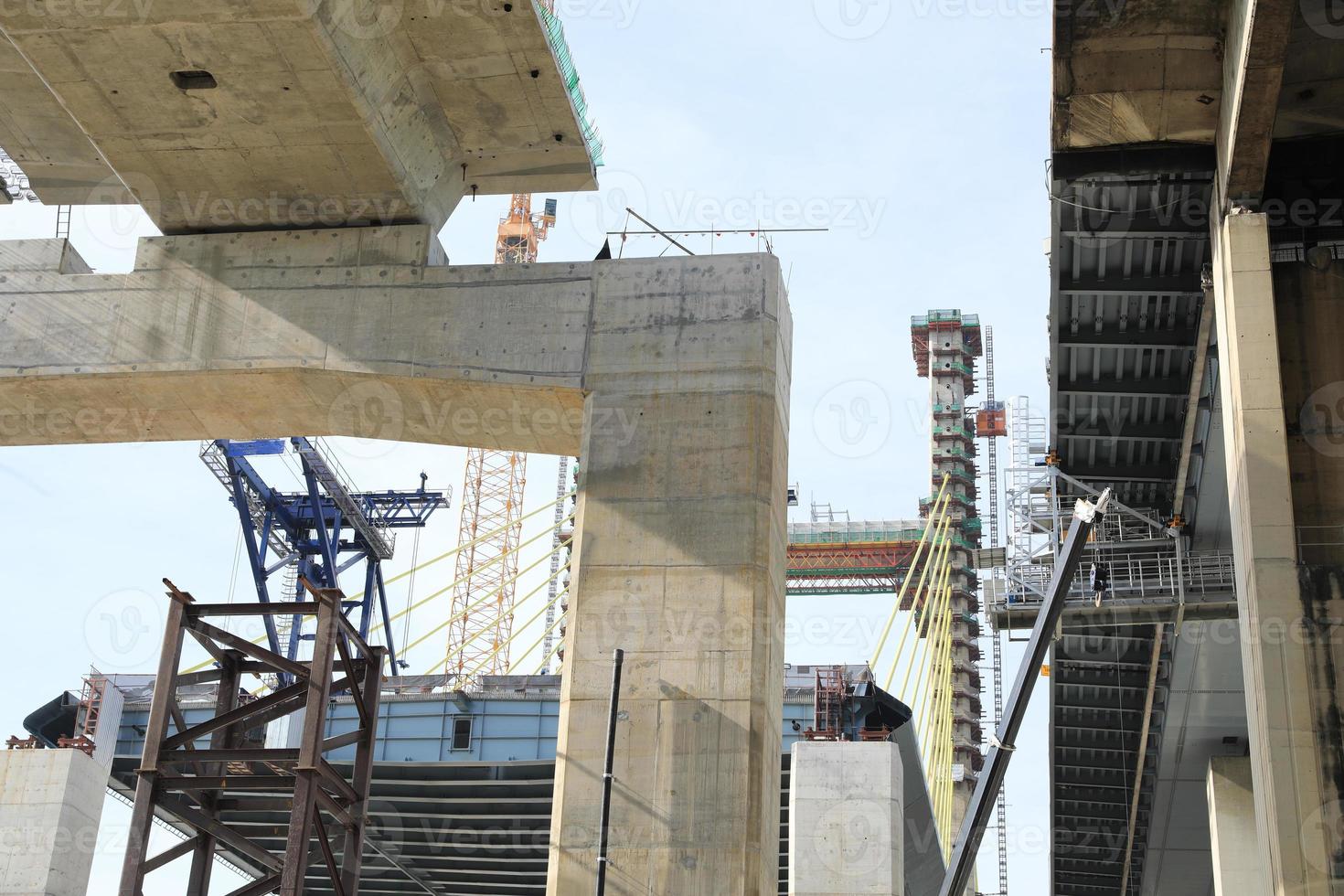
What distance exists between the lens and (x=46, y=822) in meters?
38.4

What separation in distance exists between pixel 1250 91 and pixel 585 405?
9692mm

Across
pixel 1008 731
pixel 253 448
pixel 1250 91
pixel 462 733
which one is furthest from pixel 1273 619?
pixel 253 448

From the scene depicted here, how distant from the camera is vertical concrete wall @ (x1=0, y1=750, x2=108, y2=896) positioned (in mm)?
37781

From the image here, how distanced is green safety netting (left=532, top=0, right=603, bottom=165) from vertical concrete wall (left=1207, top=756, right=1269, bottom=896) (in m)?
25.5

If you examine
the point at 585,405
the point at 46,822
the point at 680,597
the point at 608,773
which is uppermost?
the point at 585,405

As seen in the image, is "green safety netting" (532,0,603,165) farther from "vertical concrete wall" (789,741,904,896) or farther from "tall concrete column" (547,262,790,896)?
"vertical concrete wall" (789,741,904,896)

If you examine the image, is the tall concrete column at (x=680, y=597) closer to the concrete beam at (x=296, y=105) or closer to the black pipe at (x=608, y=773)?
Result: the black pipe at (x=608, y=773)

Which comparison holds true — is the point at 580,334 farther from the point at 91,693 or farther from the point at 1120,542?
the point at 91,693

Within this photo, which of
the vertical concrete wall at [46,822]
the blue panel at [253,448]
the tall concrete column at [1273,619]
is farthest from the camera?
the blue panel at [253,448]

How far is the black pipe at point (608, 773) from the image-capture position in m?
18.3

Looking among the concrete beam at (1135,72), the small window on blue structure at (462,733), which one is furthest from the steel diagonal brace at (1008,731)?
the small window on blue structure at (462,733)

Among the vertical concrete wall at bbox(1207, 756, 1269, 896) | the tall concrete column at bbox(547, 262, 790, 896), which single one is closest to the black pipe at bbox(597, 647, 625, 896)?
the tall concrete column at bbox(547, 262, 790, 896)

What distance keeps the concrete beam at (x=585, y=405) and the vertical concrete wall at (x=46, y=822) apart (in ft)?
59.4

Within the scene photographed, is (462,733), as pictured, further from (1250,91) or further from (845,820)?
(1250,91)
